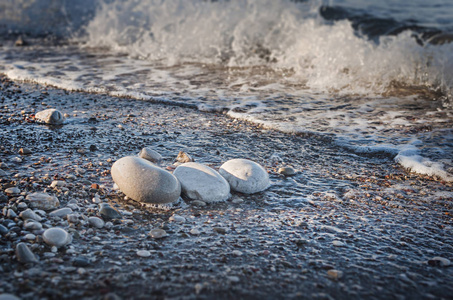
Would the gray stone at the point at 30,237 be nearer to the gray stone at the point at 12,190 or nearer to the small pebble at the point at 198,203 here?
the gray stone at the point at 12,190

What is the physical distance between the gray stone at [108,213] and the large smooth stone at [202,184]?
452 millimetres

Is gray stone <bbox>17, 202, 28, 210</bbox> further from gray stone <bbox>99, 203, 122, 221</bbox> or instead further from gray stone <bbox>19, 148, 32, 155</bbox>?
gray stone <bbox>19, 148, 32, 155</bbox>

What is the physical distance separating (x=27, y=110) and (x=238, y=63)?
154 inches

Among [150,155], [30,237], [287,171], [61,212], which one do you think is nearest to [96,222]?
[61,212]

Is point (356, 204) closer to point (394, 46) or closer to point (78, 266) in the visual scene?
point (78, 266)

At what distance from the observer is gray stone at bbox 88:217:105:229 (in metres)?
2.11

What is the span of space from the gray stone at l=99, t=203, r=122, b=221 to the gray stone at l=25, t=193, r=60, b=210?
0.26 meters

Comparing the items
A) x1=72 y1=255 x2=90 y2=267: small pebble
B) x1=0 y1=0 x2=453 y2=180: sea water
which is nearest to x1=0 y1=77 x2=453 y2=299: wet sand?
x1=72 y1=255 x2=90 y2=267: small pebble

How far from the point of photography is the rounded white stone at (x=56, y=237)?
6.12ft

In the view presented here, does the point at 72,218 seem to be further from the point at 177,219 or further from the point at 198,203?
the point at 198,203

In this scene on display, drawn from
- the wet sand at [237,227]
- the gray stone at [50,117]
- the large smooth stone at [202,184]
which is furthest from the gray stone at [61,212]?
the gray stone at [50,117]

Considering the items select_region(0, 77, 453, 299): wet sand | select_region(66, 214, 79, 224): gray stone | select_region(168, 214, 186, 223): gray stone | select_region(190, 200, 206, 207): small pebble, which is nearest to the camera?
select_region(0, 77, 453, 299): wet sand

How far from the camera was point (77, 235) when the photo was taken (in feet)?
6.53

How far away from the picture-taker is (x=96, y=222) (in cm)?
212
